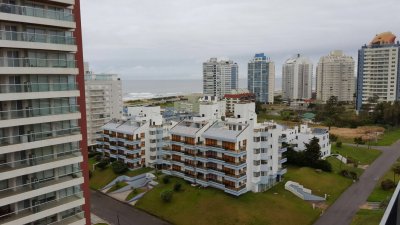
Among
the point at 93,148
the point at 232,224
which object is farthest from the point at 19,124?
→ the point at 93,148

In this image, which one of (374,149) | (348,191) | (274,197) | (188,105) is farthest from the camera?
(188,105)

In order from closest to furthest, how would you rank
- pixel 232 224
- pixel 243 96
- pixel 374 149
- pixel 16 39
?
pixel 16 39 → pixel 232 224 → pixel 374 149 → pixel 243 96

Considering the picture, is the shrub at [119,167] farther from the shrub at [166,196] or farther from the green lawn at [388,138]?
the green lawn at [388,138]

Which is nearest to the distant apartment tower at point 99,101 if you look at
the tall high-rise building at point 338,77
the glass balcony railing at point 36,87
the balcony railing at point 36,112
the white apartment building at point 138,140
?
the white apartment building at point 138,140

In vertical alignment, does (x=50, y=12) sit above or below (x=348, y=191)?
above

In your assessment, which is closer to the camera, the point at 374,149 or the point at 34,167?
the point at 34,167

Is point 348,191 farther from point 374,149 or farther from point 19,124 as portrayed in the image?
point 19,124

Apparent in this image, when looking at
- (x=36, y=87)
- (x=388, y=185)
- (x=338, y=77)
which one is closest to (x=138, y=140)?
(x=36, y=87)
